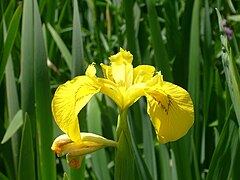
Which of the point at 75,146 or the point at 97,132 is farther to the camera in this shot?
the point at 97,132

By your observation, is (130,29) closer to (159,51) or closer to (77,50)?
(159,51)

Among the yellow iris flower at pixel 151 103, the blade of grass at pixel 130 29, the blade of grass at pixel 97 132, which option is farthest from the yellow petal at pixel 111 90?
the blade of grass at pixel 130 29

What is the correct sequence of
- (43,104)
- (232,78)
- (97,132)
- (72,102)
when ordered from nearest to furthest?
(72,102), (232,78), (43,104), (97,132)

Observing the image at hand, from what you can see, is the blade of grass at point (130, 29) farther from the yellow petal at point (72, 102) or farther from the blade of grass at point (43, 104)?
the yellow petal at point (72, 102)

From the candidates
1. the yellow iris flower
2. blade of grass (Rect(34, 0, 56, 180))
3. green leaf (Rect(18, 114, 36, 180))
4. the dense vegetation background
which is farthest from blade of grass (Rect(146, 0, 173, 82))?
the yellow iris flower

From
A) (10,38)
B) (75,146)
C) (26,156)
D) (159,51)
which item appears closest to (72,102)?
(75,146)

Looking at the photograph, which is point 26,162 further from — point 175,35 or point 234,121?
point 175,35

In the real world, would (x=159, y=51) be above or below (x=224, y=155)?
above
